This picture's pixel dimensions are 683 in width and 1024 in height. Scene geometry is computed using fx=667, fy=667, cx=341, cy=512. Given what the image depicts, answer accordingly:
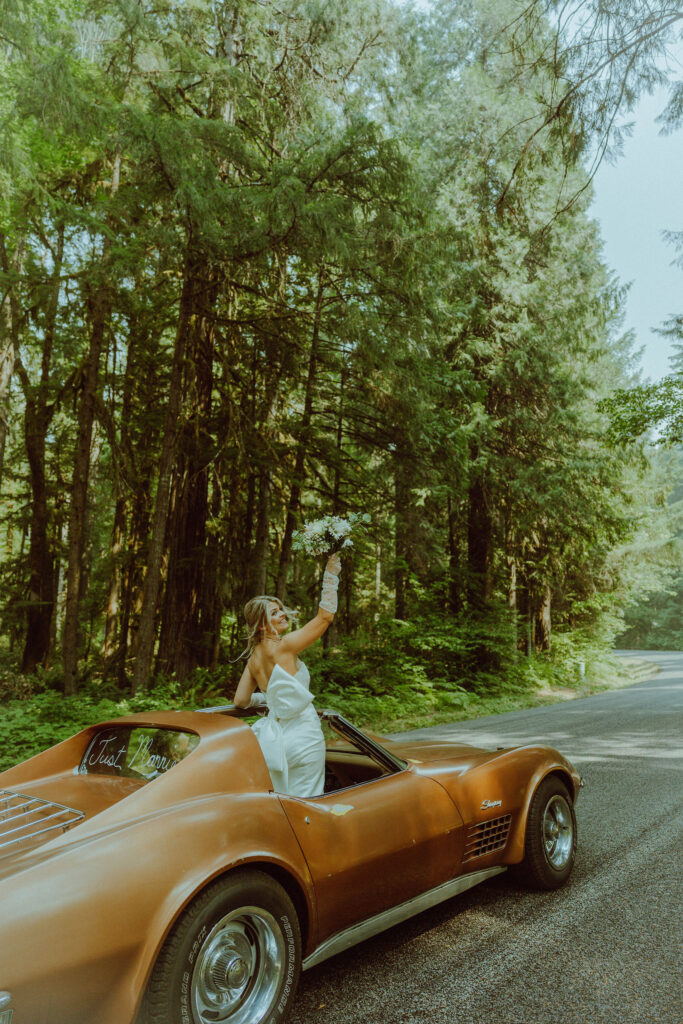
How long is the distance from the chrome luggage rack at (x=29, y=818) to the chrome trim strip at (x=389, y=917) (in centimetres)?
107

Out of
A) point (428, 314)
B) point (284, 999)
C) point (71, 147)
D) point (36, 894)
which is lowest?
point (284, 999)

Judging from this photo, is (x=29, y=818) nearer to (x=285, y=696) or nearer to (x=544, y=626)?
(x=285, y=696)

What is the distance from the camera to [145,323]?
12.3 m

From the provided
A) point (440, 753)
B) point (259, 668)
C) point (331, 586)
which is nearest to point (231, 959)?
point (259, 668)

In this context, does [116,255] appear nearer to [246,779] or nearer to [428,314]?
[428,314]

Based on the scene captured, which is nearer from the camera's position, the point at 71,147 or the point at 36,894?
the point at 36,894

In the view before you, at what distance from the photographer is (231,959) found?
7.48 feet

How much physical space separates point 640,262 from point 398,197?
10.5 metres

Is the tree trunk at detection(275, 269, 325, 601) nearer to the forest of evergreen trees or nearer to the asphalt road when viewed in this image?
the forest of evergreen trees

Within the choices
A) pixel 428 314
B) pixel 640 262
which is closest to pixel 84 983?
pixel 428 314

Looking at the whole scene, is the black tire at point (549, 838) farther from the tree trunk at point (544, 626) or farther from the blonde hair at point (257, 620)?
the tree trunk at point (544, 626)

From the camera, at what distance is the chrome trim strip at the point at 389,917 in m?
2.61

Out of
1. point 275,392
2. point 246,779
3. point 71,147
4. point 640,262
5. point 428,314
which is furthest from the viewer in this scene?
point 640,262

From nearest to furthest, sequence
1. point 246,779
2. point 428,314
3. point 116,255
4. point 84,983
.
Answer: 1. point 84,983
2. point 246,779
3. point 116,255
4. point 428,314
